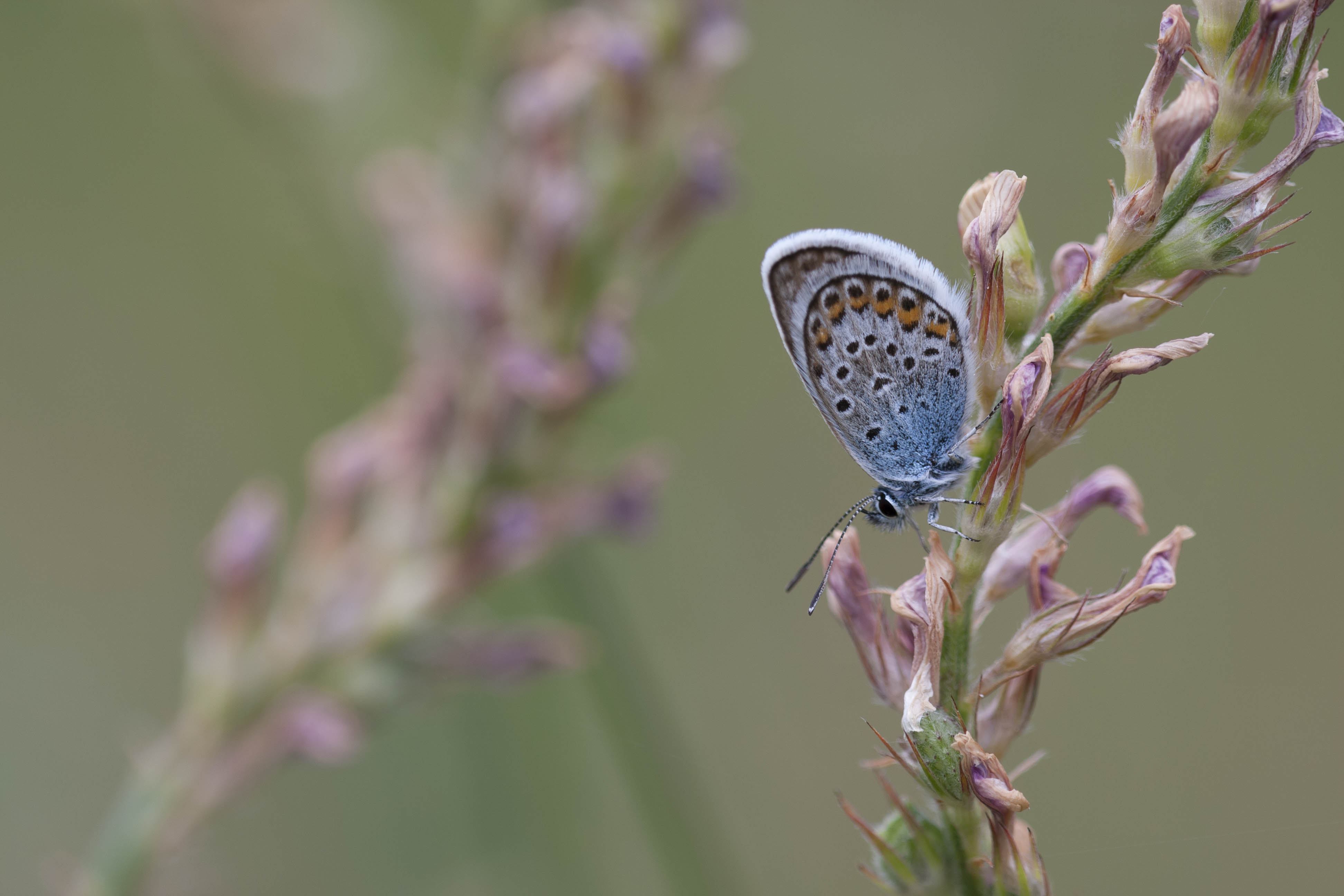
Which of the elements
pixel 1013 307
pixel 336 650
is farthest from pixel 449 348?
pixel 1013 307

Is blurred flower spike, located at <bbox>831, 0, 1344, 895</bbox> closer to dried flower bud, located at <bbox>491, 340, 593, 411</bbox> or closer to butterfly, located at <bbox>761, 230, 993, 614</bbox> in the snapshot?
butterfly, located at <bbox>761, 230, 993, 614</bbox>

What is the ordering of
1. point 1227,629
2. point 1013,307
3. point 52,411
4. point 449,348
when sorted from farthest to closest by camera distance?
point 52,411 → point 1227,629 → point 449,348 → point 1013,307

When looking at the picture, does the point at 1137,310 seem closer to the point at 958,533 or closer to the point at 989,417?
the point at 989,417

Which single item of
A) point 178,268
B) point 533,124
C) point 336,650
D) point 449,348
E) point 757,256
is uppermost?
point 178,268

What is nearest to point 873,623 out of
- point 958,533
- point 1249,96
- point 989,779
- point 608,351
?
point 958,533

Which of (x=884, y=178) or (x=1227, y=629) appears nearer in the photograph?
(x=1227, y=629)

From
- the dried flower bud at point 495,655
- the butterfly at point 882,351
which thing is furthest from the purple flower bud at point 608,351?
the dried flower bud at point 495,655

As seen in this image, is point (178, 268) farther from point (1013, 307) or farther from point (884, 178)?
point (1013, 307)
